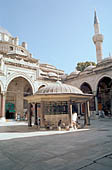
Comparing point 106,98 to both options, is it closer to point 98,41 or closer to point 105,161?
point 98,41

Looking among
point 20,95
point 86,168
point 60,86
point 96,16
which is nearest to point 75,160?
point 86,168

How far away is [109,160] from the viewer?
118 inches

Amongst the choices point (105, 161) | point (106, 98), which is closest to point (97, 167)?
point (105, 161)

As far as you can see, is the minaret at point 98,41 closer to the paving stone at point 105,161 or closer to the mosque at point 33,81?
the mosque at point 33,81

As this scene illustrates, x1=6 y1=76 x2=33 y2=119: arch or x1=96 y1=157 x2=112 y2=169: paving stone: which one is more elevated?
x1=6 y1=76 x2=33 y2=119: arch

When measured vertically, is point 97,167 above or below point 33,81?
below

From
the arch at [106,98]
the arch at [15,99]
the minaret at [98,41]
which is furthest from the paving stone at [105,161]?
the minaret at [98,41]

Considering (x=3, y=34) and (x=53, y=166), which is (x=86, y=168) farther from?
(x=3, y=34)

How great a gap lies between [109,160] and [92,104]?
717 inches

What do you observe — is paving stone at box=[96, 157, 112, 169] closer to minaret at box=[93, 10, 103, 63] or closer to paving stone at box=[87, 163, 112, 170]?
paving stone at box=[87, 163, 112, 170]

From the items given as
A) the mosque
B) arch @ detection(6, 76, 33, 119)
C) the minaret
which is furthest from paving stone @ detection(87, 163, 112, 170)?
the minaret

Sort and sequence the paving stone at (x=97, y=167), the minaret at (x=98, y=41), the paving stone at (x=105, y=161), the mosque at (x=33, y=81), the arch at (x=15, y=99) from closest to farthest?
1. the paving stone at (x=97, y=167)
2. the paving stone at (x=105, y=161)
3. the mosque at (x=33, y=81)
4. the arch at (x=15, y=99)
5. the minaret at (x=98, y=41)

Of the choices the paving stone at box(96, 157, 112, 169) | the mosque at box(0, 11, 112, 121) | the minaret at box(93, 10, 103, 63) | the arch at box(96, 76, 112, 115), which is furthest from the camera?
the minaret at box(93, 10, 103, 63)

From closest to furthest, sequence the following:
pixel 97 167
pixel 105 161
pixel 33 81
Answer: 1. pixel 97 167
2. pixel 105 161
3. pixel 33 81
